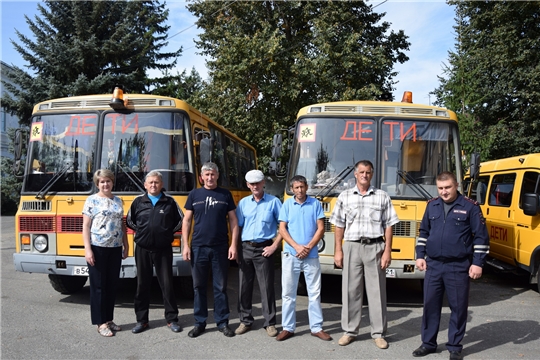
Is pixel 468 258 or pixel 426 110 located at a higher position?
pixel 426 110

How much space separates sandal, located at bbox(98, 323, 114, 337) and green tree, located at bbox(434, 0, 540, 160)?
567 inches

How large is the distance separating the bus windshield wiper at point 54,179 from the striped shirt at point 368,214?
12.7 feet

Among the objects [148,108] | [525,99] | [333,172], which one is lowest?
[333,172]

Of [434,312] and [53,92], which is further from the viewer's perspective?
[53,92]

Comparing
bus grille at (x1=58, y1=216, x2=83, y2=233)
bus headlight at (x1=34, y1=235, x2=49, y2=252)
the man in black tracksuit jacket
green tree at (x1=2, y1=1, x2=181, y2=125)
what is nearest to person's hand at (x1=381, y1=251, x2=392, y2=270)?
the man in black tracksuit jacket

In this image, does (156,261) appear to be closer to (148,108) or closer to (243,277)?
(243,277)

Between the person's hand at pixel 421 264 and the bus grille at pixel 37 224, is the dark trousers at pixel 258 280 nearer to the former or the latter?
the person's hand at pixel 421 264

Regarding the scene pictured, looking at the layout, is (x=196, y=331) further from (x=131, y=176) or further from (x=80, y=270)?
(x=131, y=176)

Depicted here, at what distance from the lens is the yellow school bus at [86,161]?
661cm

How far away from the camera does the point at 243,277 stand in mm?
5719

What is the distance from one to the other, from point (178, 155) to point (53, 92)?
14.8m

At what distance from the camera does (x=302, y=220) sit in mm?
5445

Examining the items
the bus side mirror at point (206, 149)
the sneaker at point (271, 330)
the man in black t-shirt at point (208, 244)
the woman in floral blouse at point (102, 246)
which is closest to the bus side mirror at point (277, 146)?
the bus side mirror at point (206, 149)

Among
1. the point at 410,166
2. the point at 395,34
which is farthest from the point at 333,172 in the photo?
the point at 395,34
